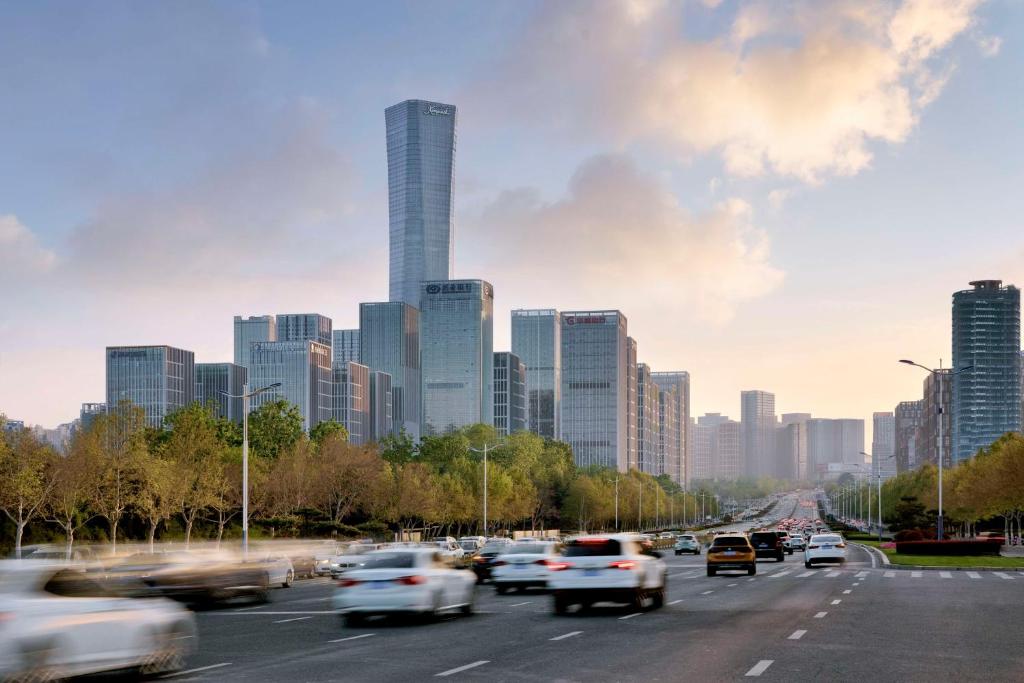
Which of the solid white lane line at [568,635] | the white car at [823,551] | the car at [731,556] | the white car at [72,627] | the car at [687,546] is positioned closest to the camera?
the white car at [72,627]

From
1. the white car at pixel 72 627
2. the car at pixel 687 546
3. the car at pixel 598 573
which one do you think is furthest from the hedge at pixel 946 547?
the white car at pixel 72 627

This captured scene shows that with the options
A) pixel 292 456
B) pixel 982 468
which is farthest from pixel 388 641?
pixel 982 468

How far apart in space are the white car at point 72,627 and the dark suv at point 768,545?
52.7 m

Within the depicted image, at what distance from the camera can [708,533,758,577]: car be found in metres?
45.4

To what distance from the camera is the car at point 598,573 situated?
86.9ft

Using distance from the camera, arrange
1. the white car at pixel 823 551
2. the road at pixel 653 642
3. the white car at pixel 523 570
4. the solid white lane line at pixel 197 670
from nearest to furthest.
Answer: the solid white lane line at pixel 197 670, the road at pixel 653 642, the white car at pixel 523 570, the white car at pixel 823 551

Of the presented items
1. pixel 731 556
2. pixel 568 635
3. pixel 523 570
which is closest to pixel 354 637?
pixel 568 635

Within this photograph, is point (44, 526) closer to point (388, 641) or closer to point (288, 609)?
point (288, 609)

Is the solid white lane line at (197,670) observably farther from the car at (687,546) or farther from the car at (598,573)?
the car at (687,546)

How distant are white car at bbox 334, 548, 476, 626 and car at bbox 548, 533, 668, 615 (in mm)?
2735

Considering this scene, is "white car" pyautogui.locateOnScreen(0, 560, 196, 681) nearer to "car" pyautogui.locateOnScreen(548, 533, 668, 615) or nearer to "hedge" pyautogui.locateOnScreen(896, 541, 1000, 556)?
"car" pyautogui.locateOnScreen(548, 533, 668, 615)

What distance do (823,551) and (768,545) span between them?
843 cm

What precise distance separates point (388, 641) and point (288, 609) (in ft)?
34.8

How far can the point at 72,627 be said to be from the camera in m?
13.6
